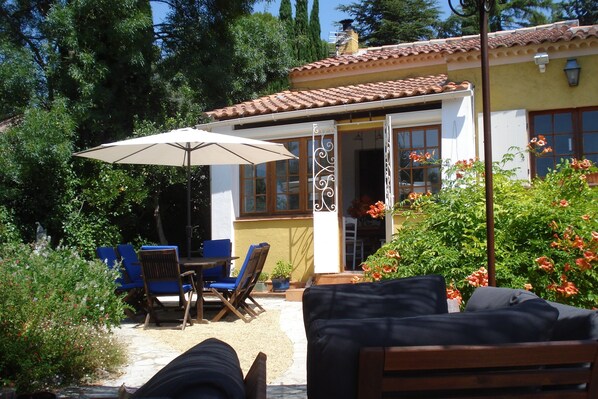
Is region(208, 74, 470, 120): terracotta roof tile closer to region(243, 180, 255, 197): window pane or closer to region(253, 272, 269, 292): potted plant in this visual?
region(243, 180, 255, 197): window pane

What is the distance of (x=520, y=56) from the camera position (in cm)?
1068

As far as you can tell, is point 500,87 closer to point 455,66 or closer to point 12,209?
point 455,66

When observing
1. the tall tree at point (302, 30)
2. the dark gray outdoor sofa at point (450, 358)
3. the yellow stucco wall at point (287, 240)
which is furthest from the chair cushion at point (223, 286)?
the tall tree at point (302, 30)

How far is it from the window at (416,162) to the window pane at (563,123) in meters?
1.87

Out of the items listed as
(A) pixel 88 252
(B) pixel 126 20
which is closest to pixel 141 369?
(A) pixel 88 252

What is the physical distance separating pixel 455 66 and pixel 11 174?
7714mm

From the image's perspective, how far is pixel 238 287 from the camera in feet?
27.9

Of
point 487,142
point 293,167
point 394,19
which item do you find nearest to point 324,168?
point 293,167

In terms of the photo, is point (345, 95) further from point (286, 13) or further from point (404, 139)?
point (286, 13)

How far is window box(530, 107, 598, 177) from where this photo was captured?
10.4m

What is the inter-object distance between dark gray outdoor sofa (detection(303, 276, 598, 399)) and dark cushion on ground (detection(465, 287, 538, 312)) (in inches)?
33.7

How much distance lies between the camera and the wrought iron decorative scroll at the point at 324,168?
11.3 meters

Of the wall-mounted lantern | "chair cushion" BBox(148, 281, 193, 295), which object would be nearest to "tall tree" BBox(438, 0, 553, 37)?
the wall-mounted lantern

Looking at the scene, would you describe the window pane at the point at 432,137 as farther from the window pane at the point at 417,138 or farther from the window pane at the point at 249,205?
the window pane at the point at 249,205
